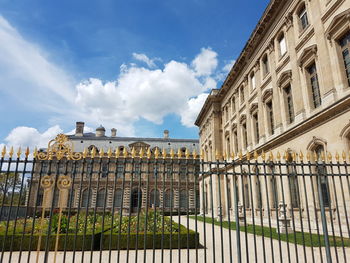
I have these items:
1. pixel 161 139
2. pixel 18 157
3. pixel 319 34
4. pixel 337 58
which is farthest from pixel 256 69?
pixel 161 139

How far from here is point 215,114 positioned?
28422 mm

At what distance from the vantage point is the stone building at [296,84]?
1090 cm

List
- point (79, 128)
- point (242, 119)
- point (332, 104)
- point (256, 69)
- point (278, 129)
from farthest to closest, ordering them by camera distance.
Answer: point (79, 128) → point (242, 119) → point (256, 69) → point (278, 129) → point (332, 104)

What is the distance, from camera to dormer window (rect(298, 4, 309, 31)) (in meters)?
13.8

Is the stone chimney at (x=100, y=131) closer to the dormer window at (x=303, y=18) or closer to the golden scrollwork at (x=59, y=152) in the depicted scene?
the dormer window at (x=303, y=18)

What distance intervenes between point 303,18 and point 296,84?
3.53 m

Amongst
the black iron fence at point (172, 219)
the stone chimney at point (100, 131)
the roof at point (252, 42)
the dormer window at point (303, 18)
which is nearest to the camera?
the black iron fence at point (172, 219)

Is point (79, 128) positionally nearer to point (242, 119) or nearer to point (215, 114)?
point (215, 114)

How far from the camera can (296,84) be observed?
1399cm

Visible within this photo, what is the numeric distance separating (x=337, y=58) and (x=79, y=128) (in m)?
42.3

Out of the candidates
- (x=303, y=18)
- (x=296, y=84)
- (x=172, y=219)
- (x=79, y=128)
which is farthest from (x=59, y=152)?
(x=79, y=128)

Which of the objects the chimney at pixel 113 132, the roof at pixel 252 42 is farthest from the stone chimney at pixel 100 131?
the roof at pixel 252 42

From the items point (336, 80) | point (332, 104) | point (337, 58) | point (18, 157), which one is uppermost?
point (337, 58)

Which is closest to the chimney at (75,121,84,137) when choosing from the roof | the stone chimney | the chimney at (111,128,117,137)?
the stone chimney
